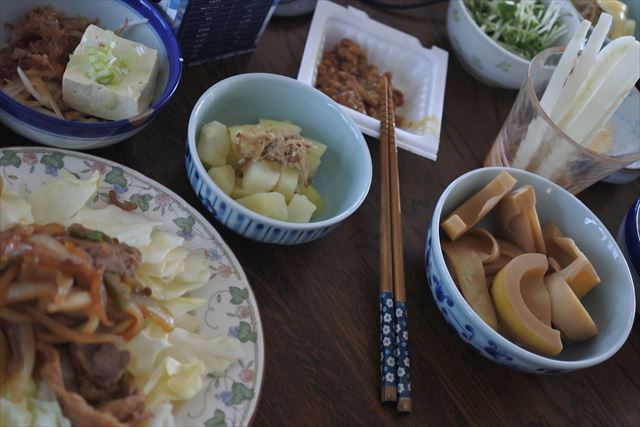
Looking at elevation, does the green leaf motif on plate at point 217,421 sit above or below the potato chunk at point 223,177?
below

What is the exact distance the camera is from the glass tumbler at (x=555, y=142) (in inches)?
54.8

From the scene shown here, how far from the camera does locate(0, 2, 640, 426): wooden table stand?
3.65 feet

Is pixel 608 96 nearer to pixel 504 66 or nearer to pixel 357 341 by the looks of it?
pixel 504 66

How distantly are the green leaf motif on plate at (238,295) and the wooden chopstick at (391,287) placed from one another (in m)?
0.27

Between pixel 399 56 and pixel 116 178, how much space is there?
90 centimetres

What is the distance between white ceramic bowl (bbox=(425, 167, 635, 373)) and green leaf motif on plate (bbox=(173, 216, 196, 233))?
435mm

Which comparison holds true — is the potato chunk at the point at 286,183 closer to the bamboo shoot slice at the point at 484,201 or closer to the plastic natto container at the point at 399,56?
the bamboo shoot slice at the point at 484,201

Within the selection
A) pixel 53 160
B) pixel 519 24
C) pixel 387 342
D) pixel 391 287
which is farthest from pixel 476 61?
pixel 53 160

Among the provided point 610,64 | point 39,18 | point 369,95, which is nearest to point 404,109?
point 369,95

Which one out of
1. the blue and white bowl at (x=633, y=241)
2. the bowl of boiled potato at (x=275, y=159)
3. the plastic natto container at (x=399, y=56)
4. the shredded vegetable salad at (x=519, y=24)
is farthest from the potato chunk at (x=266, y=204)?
the shredded vegetable salad at (x=519, y=24)

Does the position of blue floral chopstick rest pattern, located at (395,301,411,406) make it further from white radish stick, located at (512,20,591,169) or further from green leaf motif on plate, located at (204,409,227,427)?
white radish stick, located at (512,20,591,169)

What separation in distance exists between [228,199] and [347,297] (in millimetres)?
313

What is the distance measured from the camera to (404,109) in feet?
5.48

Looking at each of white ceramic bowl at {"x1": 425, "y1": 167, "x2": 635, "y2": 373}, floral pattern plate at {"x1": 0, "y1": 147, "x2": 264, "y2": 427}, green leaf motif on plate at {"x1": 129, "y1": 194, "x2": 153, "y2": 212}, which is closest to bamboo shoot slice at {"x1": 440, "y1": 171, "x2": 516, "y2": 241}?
white ceramic bowl at {"x1": 425, "y1": 167, "x2": 635, "y2": 373}
